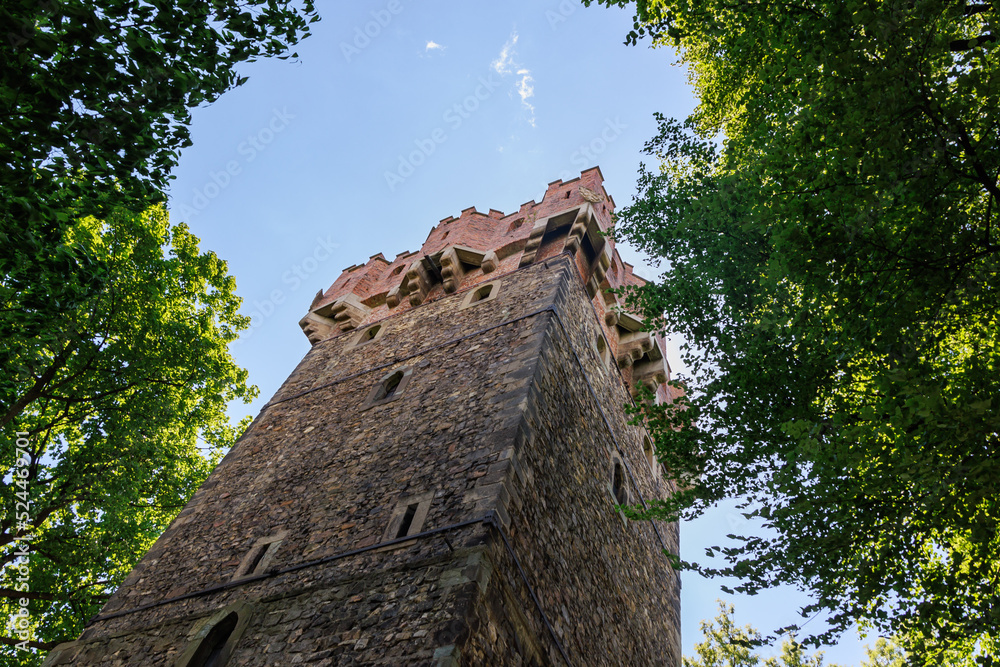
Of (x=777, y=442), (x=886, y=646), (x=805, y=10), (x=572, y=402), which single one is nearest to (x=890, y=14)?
(x=805, y=10)

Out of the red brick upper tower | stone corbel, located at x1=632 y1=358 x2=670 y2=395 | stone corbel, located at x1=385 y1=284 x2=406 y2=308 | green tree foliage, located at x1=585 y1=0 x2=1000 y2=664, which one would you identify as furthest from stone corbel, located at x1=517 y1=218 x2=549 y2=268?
green tree foliage, located at x1=585 y1=0 x2=1000 y2=664

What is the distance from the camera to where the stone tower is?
247 inches

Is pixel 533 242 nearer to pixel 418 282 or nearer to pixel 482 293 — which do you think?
pixel 482 293

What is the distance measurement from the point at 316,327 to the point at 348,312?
0.80 meters

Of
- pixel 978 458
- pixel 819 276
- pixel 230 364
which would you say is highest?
pixel 230 364

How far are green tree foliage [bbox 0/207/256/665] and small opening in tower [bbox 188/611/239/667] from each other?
5341 mm

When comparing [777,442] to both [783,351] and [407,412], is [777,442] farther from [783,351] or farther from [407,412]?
[407,412]

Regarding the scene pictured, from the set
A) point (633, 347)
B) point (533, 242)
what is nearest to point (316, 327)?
point (533, 242)

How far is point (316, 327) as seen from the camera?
14.9 meters

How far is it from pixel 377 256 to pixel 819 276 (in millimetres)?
12367

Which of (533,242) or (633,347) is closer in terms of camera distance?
(533,242)

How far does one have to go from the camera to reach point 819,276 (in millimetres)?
6305

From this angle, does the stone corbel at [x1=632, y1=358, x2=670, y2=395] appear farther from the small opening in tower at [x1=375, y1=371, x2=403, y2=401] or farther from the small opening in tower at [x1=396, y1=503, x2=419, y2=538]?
the small opening in tower at [x1=396, y1=503, x2=419, y2=538]

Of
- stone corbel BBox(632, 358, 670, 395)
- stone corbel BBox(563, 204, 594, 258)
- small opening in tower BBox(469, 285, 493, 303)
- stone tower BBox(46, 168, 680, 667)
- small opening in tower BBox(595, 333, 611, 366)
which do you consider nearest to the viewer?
stone tower BBox(46, 168, 680, 667)
